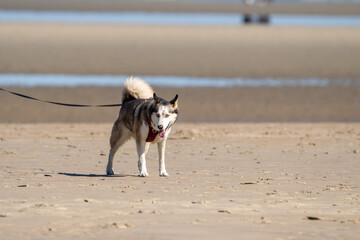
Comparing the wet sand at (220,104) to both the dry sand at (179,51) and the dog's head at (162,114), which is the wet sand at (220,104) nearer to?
the dry sand at (179,51)

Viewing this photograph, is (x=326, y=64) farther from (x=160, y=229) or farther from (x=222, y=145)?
(x=160, y=229)

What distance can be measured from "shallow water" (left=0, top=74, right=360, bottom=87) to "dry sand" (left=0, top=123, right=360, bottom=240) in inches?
283

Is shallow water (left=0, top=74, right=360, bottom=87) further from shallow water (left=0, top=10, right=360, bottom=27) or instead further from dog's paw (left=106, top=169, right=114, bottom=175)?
shallow water (left=0, top=10, right=360, bottom=27)

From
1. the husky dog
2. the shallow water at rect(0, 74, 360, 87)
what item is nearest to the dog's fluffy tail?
the husky dog

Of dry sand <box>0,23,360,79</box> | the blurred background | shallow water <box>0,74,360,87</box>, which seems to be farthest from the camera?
dry sand <box>0,23,360,79</box>

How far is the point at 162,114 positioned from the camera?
8914 mm

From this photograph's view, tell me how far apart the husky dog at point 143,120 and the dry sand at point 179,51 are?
13365mm

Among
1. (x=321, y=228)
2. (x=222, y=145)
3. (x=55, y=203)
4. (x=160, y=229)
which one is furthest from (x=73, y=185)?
(x=222, y=145)

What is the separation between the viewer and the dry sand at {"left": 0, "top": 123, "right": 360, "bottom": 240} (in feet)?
21.7

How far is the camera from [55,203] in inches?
296

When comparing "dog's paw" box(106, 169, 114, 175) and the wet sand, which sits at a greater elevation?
the wet sand

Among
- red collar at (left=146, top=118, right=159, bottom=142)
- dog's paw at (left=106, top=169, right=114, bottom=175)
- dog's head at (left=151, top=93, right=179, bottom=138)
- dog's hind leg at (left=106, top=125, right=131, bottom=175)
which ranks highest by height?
dog's head at (left=151, top=93, right=179, bottom=138)

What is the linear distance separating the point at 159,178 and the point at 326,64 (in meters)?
17.8

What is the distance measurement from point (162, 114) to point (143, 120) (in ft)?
1.45
